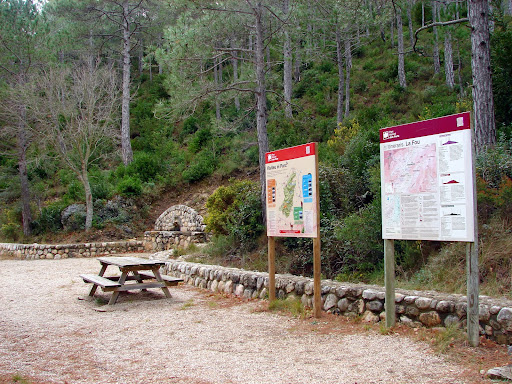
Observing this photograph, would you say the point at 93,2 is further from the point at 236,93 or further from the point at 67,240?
the point at 236,93

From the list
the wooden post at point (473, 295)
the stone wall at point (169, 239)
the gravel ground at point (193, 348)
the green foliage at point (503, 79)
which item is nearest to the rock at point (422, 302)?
the gravel ground at point (193, 348)

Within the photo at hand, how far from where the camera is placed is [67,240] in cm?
1616

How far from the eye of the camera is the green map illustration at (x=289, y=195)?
5715mm

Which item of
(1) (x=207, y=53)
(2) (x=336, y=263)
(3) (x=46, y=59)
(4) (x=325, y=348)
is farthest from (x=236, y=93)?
(3) (x=46, y=59)

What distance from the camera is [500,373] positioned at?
10.6 feet

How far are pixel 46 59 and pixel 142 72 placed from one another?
59.2 ft

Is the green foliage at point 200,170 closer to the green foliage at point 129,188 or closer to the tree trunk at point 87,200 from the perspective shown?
the green foliage at point 129,188

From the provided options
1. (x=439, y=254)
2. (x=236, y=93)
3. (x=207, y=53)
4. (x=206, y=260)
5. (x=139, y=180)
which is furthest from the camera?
(x=139, y=180)

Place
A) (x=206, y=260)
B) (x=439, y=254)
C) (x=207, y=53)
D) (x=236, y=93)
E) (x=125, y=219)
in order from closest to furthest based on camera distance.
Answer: (x=439, y=254) < (x=206, y=260) < (x=207, y=53) < (x=236, y=93) < (x=125, y=219)

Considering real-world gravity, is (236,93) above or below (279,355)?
above

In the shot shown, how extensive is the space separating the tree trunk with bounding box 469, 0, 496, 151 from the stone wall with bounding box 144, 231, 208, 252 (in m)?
8.43

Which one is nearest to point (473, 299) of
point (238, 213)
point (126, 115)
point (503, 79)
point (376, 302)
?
point (376, 302)

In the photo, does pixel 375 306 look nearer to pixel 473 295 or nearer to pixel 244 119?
pixel 473 295

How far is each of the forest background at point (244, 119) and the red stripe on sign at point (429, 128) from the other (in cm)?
190
